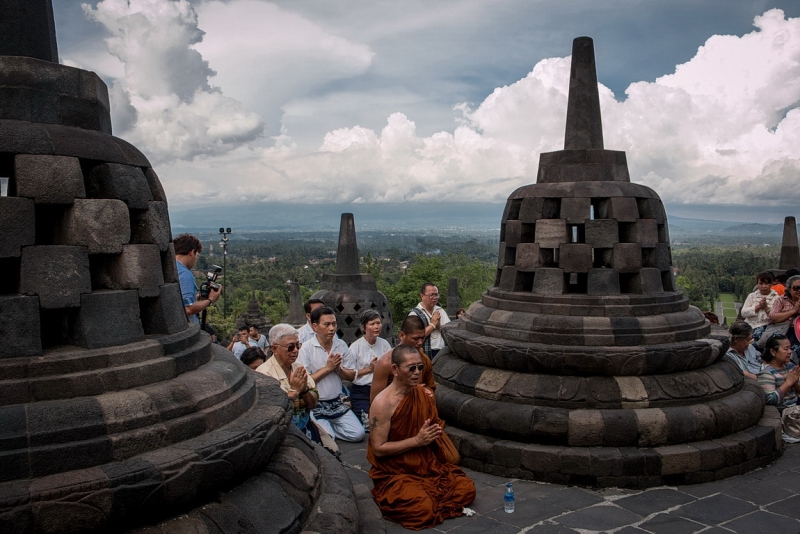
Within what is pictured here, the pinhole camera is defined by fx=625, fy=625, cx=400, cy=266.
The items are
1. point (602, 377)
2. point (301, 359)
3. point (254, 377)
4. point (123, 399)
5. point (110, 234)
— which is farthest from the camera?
point (301, 359)

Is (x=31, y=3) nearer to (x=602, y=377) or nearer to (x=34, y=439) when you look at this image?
(x=34, y=439)

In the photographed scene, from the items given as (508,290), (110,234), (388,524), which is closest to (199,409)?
(110,234)

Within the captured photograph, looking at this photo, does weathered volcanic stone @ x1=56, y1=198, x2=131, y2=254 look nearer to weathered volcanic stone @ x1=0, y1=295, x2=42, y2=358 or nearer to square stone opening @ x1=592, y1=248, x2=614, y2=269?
weathered volcanic stone @ x1=0, y1=295, x2=42, y2=358

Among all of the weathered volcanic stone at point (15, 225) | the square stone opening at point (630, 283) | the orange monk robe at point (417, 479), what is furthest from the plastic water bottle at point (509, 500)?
the weathered volcanic stone at point (15, 225)

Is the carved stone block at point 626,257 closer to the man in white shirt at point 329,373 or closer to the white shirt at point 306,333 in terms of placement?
the man in white shirt at point 329,373

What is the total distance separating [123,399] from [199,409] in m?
0.46

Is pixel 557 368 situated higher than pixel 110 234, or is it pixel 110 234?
pixel 110 234

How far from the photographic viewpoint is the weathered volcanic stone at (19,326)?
333 cm

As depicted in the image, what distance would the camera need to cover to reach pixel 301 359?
6.66 metres

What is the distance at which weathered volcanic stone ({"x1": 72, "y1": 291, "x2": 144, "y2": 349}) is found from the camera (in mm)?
3576

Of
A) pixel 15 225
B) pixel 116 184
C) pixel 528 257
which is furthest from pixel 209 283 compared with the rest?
pixel 528 257

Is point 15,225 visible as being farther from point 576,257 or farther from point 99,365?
point 576,257

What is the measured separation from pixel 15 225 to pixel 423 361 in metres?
3.17

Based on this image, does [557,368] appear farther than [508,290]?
No
